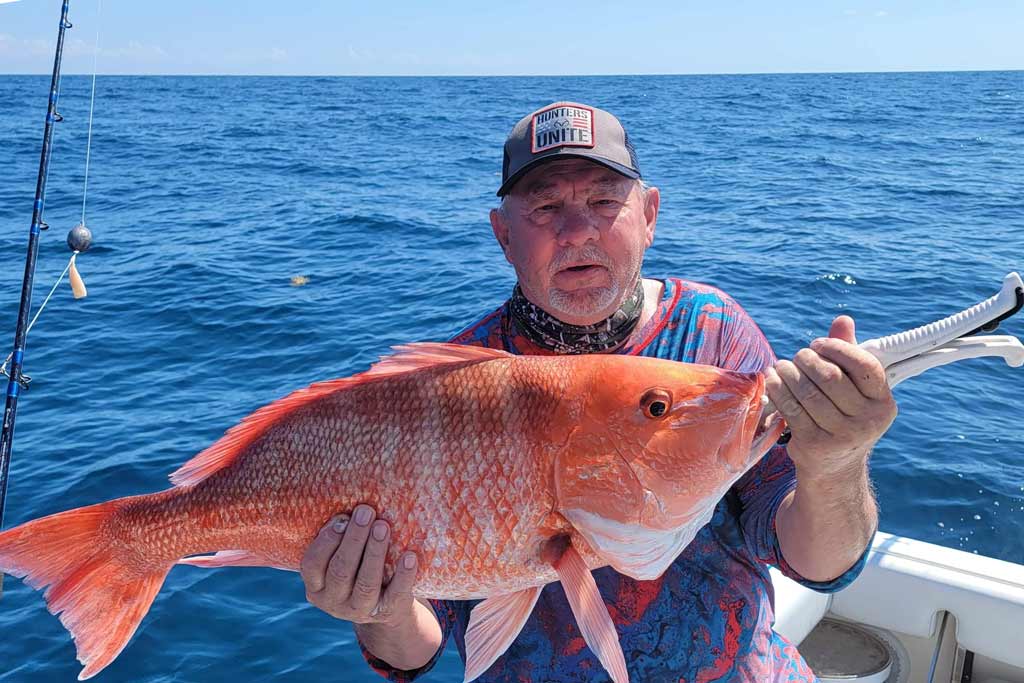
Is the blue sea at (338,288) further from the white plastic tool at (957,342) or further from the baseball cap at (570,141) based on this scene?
the white plastic tool at (957,342)

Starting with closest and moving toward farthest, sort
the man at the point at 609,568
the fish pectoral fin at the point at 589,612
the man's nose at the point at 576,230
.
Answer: the fish pectoral fin at the point at 589,612 < the man at the point at 609,568 < the man's nose at the point at 576,230

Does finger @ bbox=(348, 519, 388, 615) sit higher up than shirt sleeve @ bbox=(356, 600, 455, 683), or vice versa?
finger @ bbox=(348, 519, 388, 615)

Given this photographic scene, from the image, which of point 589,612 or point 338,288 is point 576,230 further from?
point 338,288

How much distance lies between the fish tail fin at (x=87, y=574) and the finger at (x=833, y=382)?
1.51 m

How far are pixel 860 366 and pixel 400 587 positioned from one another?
1.08 metres

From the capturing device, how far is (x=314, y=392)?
202 cm

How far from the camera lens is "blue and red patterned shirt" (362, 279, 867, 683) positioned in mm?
2225

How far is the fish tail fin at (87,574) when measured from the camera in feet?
6.44

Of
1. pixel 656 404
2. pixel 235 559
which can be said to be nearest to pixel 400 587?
pixel 235 559

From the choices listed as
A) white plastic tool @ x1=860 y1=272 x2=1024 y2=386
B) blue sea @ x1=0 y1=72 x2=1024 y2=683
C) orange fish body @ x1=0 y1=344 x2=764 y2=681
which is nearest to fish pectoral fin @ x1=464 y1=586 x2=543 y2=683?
orange fish body @ x1=0 y1=344 x2=764 y2=681

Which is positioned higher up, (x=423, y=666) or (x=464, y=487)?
(x=464, y=487)

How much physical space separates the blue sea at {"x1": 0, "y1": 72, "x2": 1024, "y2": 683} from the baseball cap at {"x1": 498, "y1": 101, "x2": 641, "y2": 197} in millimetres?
3315

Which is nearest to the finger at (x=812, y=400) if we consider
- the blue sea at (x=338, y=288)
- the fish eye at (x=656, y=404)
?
the fish eye at (x=656, y=404)

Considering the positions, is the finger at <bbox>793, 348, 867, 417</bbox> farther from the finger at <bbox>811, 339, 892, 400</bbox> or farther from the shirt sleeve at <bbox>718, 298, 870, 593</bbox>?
the shirt sleeve at <bbox>718, 298, 870, 593</bbox>
